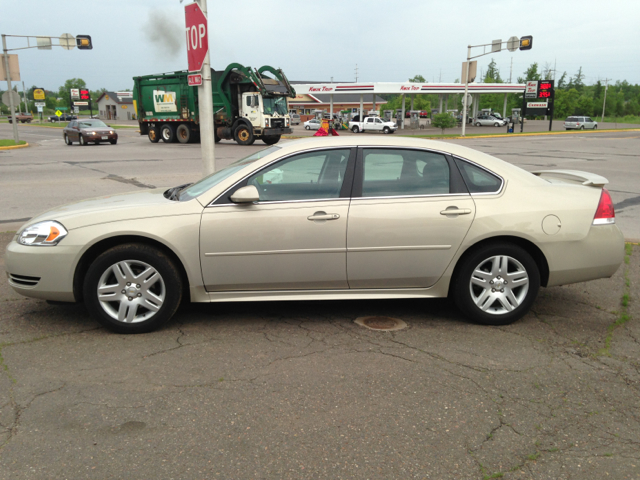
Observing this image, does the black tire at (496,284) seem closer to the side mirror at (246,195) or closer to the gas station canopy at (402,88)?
the side mirror at (246,195)

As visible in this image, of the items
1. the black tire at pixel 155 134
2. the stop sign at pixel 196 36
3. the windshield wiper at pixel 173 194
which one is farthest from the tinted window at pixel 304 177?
the black tire at pixel 155 134

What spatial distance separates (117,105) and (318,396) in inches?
Answer: 4539

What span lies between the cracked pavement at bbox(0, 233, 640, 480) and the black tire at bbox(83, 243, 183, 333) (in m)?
0.14

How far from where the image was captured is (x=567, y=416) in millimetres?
3146

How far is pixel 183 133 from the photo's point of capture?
104 feet

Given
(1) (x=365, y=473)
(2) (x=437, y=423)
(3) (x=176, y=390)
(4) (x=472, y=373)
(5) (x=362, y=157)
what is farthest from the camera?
(5) (x=362, y=157)

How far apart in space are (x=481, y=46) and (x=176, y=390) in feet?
115

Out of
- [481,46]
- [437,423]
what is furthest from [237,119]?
[437,423]

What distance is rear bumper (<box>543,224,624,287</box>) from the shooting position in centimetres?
443

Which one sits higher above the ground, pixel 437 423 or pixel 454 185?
pixel 454 185

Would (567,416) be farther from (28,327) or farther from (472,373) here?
(28,327)

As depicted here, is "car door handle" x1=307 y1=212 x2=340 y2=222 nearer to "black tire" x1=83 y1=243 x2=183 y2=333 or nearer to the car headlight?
"black tire" x1=83 y1=243 x2=183 y2=333

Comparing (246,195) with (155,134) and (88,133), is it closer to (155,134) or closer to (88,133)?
(88,133)

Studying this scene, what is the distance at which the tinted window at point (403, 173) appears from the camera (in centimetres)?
442
